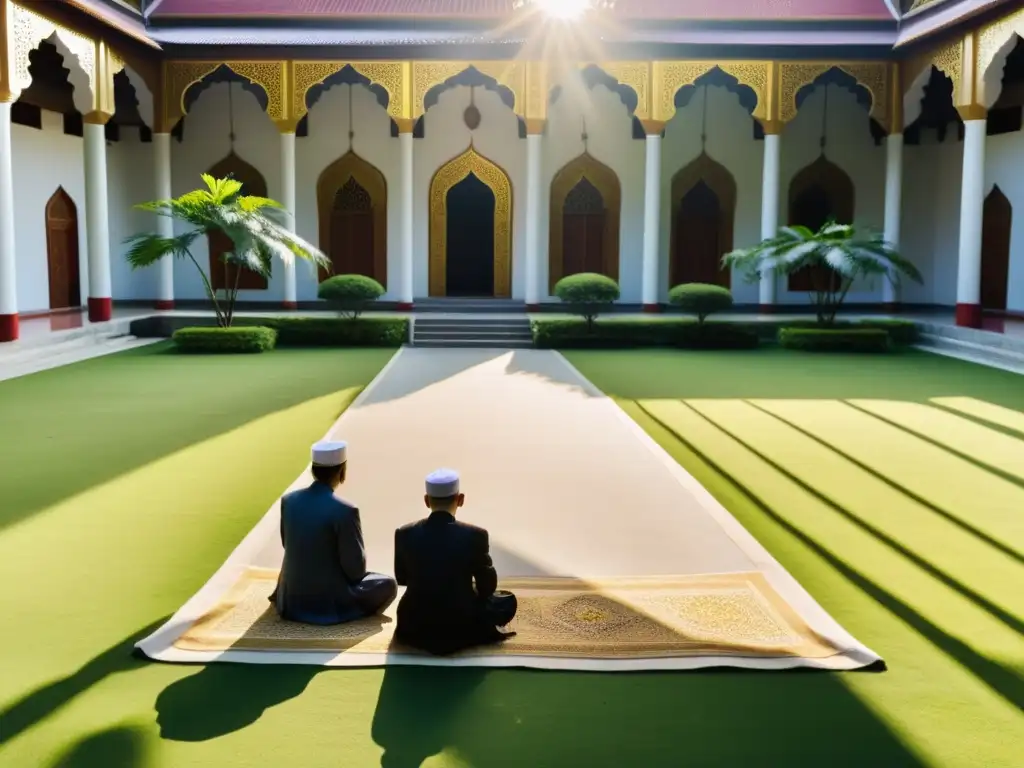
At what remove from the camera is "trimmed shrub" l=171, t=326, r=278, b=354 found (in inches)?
587

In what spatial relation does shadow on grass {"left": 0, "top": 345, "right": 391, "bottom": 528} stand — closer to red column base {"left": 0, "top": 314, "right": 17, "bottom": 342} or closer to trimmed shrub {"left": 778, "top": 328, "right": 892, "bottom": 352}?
red column base {"left": 0, "top": 314, "right": 17, "bottom": 342}

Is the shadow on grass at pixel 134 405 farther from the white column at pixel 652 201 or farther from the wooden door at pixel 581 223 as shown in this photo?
the wooden door at pixel 581 223

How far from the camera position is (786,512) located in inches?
241

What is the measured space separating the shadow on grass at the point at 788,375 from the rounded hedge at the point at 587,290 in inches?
35.4

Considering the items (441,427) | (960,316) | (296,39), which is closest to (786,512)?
(441,427)

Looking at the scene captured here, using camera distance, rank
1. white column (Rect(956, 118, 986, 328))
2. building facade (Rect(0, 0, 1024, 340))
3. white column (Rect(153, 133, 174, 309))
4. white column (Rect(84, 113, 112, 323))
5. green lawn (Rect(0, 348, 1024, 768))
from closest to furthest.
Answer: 1. green lawn (Rect(0, 348, 1024, 768))
2. white column (Rect(956, 118, 986, 328))
3. white column (Rect(84, 113, 112, 323))
4. building facade (Rect(0, 0, 1024, 340))
5. white column (Rect(153, 133, 174, 309))

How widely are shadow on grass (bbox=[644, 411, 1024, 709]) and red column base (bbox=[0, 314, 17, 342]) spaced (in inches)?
397

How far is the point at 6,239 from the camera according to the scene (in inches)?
510

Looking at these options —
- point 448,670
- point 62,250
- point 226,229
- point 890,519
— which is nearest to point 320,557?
point 448,670

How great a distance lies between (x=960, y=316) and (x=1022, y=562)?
449 inches

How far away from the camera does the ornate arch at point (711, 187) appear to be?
66.0 feet

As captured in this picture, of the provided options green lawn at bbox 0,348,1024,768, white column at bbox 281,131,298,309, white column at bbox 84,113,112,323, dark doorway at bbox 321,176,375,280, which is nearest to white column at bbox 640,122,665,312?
dark doorway at bbox 321,176,375,280

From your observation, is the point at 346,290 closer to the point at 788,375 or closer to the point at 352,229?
the point at 352,229

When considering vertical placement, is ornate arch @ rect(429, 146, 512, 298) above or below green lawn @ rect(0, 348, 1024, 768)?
above
